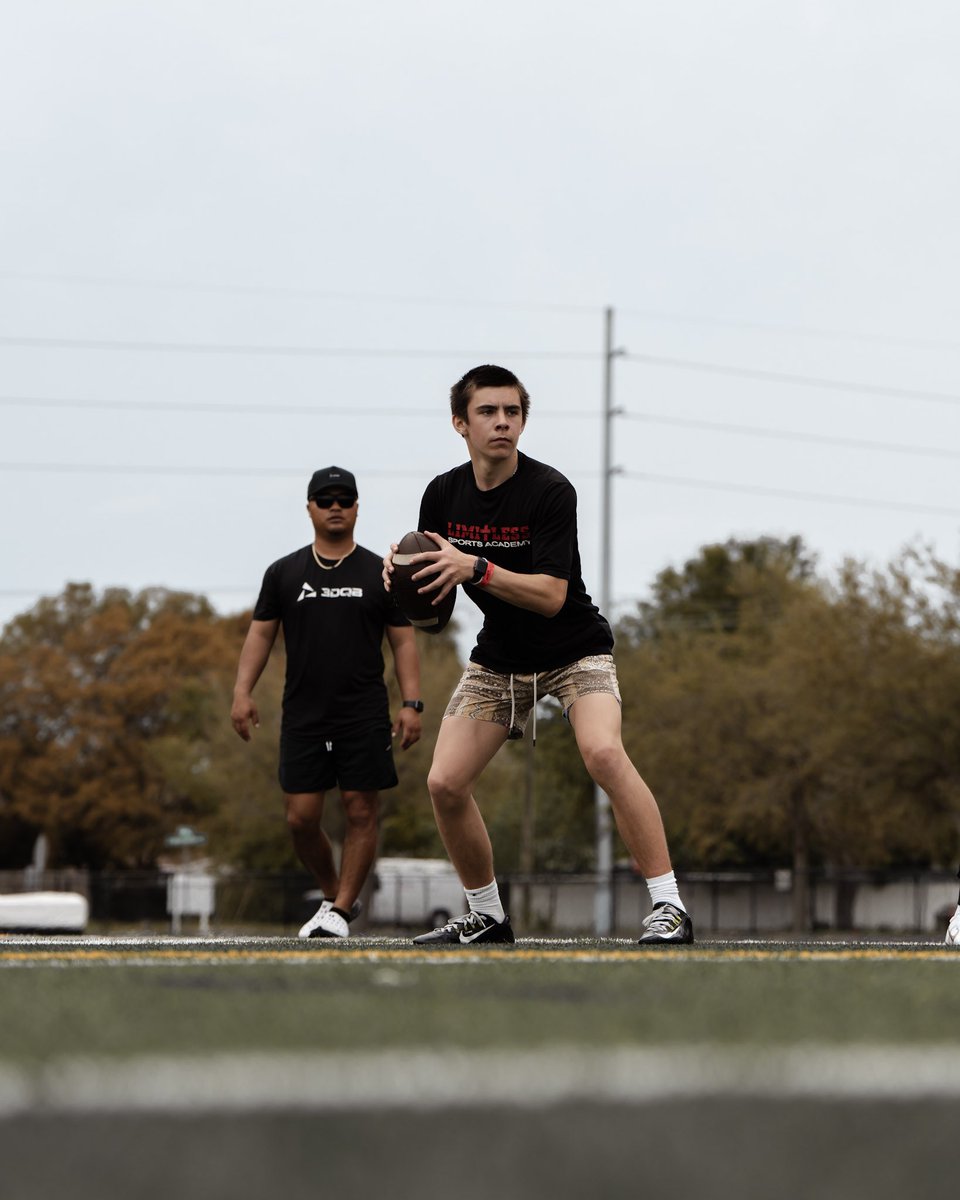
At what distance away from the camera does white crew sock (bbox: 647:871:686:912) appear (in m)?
6.96

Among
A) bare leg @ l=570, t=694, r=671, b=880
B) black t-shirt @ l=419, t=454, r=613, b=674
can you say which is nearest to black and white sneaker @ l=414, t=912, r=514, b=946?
bare leg @ l=570, t=694, r=671, b=880

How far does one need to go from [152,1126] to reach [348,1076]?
38cm

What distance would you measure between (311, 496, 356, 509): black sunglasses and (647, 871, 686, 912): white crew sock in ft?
10.5

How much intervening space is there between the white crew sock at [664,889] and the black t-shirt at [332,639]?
269 centimetres

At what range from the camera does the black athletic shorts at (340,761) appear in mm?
9312

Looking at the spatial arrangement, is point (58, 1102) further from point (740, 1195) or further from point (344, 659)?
point (344, 659)

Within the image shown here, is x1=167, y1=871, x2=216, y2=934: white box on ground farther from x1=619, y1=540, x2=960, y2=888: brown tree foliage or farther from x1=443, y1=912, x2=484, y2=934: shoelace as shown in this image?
x1=443, y1=912, x2=484, y2=934: shoelace

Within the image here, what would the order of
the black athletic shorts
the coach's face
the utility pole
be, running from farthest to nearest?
the utility pole
the coach's face
the black athletic shorts

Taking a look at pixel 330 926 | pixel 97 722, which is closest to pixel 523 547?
pixel 330 926

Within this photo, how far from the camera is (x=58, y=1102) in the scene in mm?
2246

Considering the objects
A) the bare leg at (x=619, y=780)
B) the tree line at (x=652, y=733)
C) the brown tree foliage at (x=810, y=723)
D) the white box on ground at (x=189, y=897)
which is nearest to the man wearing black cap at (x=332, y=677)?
the bare leg at (x=619, y=780)

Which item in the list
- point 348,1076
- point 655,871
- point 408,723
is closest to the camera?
point 348,1076

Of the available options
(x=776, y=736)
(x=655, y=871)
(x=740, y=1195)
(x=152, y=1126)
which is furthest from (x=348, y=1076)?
(x=776, y=736)

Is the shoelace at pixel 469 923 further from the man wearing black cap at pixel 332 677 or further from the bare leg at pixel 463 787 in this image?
the man wearing black cap at pixel 332 677
